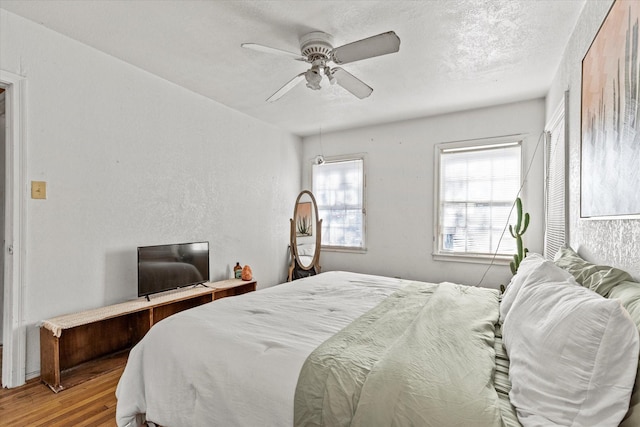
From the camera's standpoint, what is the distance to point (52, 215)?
238 cm

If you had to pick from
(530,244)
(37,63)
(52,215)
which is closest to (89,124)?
(37,63)

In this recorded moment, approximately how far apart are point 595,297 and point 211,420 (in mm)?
1500

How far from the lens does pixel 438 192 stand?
4.08 m

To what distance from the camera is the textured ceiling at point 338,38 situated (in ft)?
6.75

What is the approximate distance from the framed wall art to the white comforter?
1331 mm

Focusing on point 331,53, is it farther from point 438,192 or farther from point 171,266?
point 438,192

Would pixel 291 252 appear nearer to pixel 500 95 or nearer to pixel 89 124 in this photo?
pixel 89 124

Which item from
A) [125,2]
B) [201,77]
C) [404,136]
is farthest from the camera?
[404,136]

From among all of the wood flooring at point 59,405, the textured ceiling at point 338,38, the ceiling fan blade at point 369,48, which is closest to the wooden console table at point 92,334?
the wood flooring at point 59,405

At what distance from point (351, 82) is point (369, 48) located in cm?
48

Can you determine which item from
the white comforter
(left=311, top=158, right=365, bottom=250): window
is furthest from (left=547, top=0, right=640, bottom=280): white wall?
(left=311, top=158, right=365, bottom=250): window

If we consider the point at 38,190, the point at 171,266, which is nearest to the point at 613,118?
the point at 171,266

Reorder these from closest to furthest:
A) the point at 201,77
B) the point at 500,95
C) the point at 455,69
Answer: the point at 455,69, the point at 201,77, the point at 500,95

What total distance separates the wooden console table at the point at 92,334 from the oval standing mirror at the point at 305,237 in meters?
1.36
